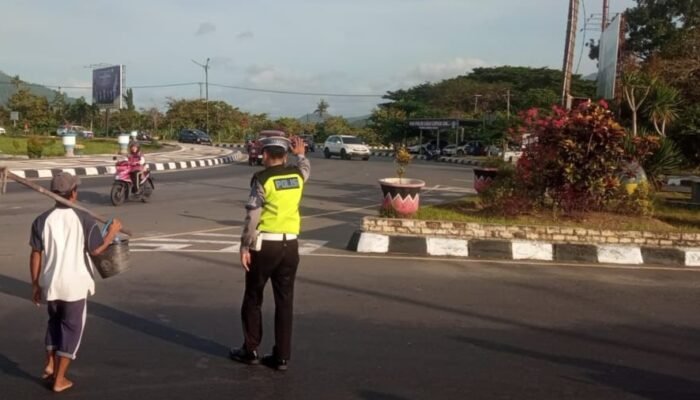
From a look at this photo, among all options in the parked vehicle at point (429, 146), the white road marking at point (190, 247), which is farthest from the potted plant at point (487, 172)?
the parked vehicle at point (429, 146)

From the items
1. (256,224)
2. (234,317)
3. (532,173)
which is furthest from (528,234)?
(256,224)

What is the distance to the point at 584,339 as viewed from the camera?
5613 millimetres

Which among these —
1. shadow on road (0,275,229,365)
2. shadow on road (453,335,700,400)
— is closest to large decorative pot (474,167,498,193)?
shadow on road (453,335,700,400)

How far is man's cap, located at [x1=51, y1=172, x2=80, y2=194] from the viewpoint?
429cm

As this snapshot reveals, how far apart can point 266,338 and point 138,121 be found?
71131 millimetres

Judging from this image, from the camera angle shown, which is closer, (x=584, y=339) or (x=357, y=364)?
(x=357, y=364)

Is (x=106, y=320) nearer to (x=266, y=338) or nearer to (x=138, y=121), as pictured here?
(x=266, y=338)

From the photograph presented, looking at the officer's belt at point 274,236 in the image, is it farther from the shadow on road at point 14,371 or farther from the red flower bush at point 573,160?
the red flower bush at point 573,160

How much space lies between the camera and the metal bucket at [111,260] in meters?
4.44

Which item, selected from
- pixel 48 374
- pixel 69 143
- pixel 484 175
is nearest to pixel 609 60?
pixel 484 175

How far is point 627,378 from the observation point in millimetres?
4703

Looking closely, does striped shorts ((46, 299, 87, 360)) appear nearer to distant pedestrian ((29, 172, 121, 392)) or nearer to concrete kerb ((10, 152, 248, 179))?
distant pedestrian ((29, 172, 121, 392))

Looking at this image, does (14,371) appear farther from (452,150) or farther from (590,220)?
(452,150)

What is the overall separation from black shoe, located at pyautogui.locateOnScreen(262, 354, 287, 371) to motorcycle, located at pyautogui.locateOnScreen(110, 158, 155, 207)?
10451mm
